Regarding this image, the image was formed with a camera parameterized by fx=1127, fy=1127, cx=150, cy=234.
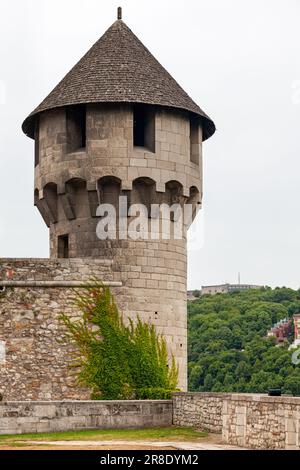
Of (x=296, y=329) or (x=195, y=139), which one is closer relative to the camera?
(x=195, y=139)

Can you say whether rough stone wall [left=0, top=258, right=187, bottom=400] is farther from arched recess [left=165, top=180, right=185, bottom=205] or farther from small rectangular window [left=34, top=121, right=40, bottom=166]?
small rectangular window [left=34, top=121, right=40, bottom=166]

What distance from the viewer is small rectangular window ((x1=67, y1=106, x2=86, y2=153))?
2927 cm

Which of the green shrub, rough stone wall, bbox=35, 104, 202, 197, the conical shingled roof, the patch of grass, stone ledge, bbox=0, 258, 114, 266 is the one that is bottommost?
the patch of grass

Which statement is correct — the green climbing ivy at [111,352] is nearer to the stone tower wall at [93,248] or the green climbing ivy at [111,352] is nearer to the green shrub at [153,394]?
the green shrub at [153,394]

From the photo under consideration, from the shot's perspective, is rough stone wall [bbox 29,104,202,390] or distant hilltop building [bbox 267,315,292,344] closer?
rough stone wall [bbox 29,104,202,390]

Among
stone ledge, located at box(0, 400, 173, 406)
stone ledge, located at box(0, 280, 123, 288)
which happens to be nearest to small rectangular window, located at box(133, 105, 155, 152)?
stone ledge, located at box(0, 280, 123, 288)

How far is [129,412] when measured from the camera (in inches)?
1008

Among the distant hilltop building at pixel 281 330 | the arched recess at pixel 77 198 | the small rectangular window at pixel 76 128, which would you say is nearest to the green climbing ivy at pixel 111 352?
the arched recess at pixel 77 198

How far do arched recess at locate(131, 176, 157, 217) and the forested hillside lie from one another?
127 ft

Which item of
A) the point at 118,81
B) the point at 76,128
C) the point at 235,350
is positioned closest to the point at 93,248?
the point at 76,128

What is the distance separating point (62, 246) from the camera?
30.1m

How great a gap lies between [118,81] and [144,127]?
1.43 m

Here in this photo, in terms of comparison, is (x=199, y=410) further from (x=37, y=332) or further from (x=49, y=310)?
(x=49, y=310)
